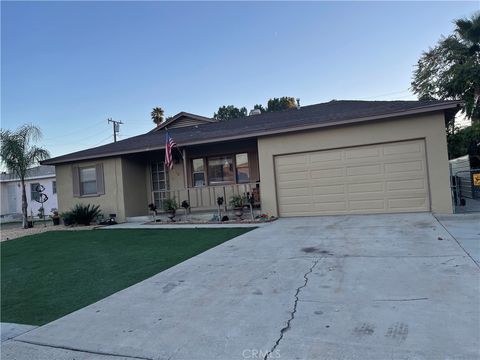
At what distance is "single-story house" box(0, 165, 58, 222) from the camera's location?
2395 cm

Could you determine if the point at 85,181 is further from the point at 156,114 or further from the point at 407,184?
the point at 156,114

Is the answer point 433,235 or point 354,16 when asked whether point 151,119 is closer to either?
point 354,16

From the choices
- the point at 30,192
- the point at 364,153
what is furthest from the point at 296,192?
the point at 30,192

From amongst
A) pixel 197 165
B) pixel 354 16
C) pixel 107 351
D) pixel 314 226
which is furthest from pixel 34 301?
pixel 354 16

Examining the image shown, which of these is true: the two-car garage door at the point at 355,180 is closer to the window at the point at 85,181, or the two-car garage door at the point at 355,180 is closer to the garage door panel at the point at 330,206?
the garage door panel at the point at 330,206

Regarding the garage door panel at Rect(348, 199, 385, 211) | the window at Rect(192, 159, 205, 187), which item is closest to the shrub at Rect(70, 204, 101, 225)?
the window at Rect(192, 159, 205, 187)

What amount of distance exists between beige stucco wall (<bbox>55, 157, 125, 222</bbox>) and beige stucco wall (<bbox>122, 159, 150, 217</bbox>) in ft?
0.67

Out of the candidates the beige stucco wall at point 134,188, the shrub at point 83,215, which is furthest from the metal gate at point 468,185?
the shrub at point 83,215

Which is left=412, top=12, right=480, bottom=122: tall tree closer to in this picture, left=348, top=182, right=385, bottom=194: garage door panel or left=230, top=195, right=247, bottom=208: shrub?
left=348, top=182, right=385, bottom=194: garage door panel

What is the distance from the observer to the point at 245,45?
14.8m

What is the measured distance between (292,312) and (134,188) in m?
12.0

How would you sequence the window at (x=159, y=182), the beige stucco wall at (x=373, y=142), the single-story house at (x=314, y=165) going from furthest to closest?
the window at (x=159, y=182) → the single-story house at (x=314, y=165) → the beige stucco wall at (x=373, y=142)

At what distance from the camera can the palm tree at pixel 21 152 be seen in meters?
14.3

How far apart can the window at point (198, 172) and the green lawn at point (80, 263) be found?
3.94 meters
